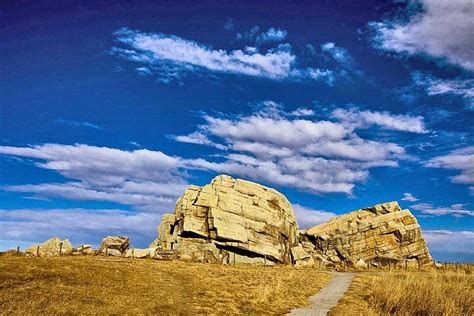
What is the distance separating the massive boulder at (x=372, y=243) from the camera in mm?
61344

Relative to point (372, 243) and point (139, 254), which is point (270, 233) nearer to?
point (372, 243)

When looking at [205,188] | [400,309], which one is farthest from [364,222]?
[400,309]

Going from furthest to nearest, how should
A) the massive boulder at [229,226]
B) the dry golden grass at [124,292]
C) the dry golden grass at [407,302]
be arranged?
the massive boulder at [229,226]
the dry golden grass at [407,302]
the dry golden grass at [124,292]

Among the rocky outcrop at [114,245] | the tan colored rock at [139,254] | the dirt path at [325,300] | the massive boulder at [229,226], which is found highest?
the massive boulder at [229,226]

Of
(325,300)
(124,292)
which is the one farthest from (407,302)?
(124,292)

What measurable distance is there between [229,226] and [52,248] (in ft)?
73.6

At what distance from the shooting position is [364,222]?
65375 millimetres

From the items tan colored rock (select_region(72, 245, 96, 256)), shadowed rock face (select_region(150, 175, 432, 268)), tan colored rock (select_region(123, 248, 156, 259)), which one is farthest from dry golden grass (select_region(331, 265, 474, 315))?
tan colored rock (select_region(72, 245, 96, 256))

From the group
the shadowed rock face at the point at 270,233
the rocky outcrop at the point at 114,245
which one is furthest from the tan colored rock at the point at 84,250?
the shadowed rock face at the point at 270,233

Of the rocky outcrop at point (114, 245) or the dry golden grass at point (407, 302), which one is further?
the rocky outcrop at point (114, 245)

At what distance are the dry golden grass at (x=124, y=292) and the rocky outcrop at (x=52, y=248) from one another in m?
22.4

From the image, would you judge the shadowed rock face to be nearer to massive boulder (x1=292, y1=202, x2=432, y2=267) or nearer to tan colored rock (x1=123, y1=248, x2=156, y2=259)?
massive boulder (x1=292, y1=202, x2=432, y2=267)

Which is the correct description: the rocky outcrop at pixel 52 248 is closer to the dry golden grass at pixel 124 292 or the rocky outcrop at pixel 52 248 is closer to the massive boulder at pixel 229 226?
the massive boulder at pixel 229 226

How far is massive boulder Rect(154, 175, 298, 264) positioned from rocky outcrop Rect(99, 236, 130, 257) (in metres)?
5.32
